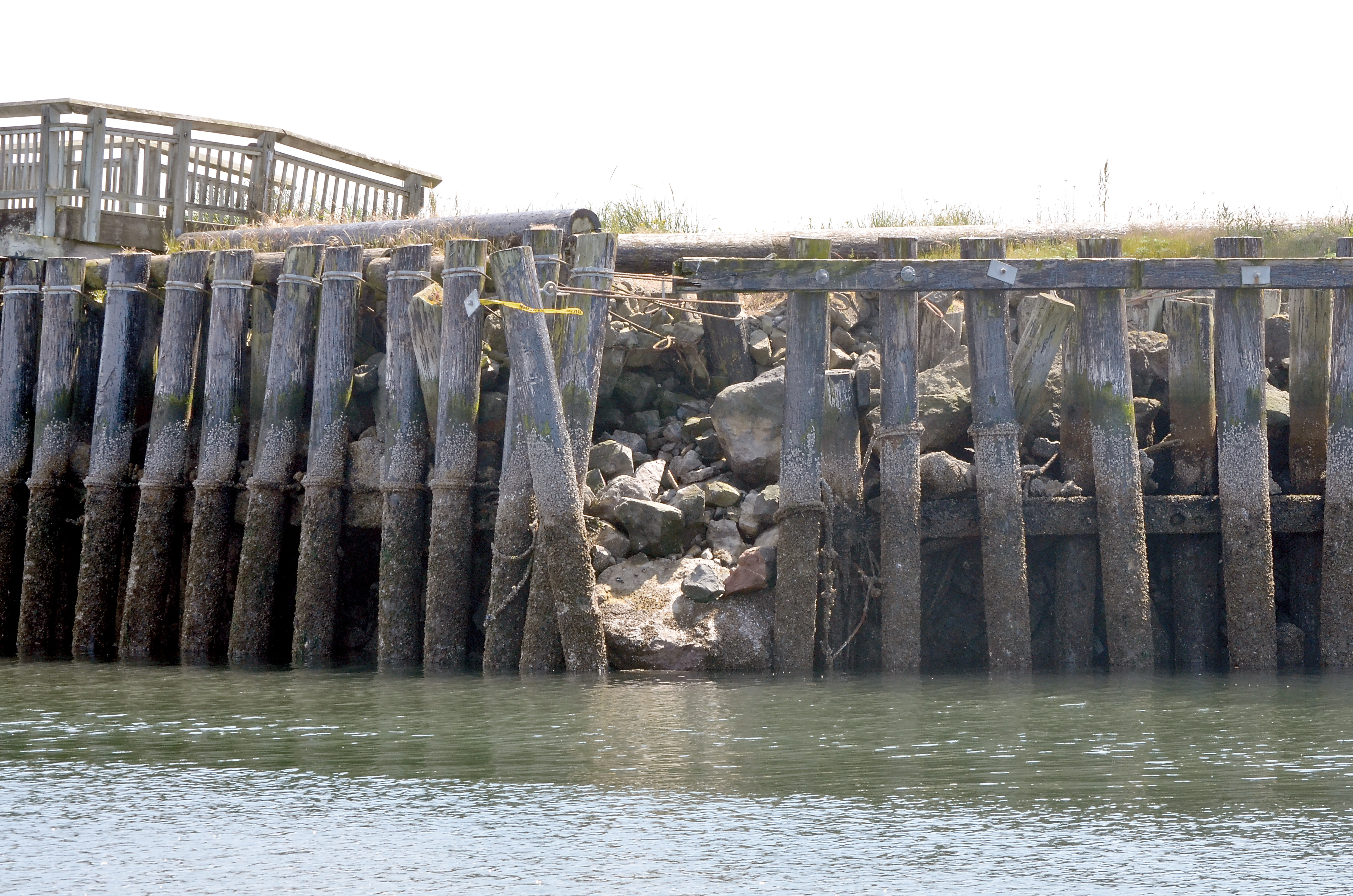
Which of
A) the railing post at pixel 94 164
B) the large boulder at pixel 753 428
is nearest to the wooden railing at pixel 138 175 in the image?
the railing post at pixel 94 164

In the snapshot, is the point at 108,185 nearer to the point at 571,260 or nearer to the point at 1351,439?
the point at 571,260

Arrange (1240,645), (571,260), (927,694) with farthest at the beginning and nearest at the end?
(571,260)
(1240,645)
(927,694)

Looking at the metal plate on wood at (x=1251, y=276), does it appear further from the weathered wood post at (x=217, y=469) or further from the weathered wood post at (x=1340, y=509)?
the weathered wood post at (x=217, y=469)

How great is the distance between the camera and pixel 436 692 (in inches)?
310

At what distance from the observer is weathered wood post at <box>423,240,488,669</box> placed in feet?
29.3

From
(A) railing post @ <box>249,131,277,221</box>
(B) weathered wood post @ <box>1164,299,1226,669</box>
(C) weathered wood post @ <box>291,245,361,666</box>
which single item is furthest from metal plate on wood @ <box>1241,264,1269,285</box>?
(A) railing post @ <box>249,131,277,221</box>

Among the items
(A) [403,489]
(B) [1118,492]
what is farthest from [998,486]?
(A) [403,489]

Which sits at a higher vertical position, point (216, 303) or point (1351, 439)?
point (216, 303)

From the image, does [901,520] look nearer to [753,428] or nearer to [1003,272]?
[753,428]

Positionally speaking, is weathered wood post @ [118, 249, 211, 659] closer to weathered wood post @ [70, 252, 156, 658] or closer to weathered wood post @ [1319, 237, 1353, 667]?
weathered wood post @ [70, 252, 156, 658]

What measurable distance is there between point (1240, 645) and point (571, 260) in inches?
205

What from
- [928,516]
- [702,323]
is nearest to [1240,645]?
[928,516]

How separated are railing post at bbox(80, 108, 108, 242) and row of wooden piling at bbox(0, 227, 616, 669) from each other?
266 cm

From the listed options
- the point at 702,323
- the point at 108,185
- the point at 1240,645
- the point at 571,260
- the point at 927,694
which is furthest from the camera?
the point at 108,185
